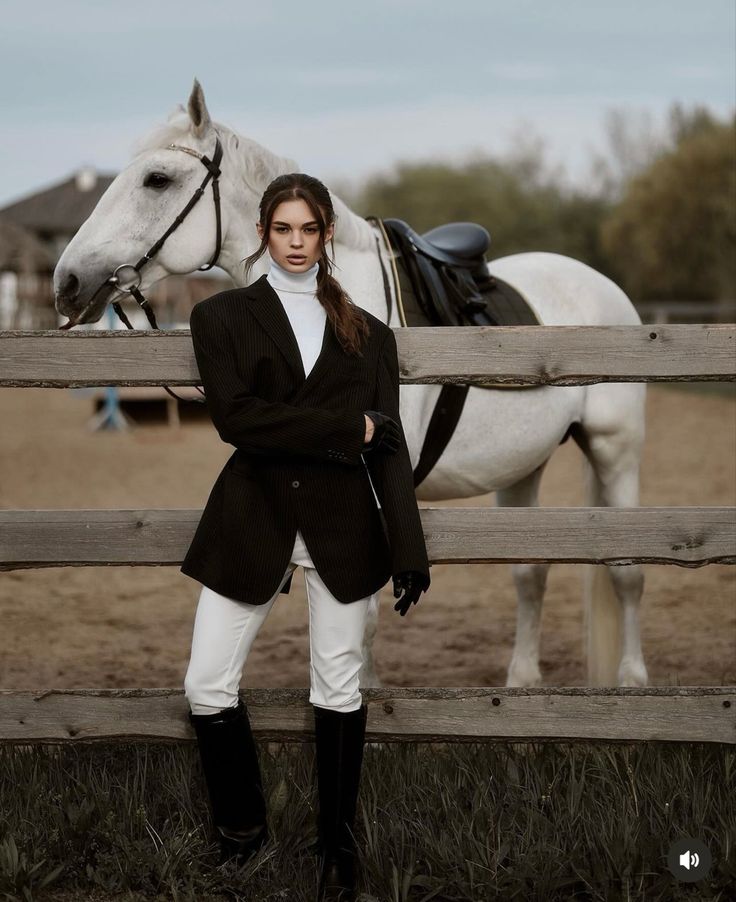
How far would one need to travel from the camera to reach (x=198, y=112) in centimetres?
361

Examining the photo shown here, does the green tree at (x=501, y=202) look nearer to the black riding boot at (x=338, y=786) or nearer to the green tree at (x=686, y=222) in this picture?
the green tree at (x=686, y=222)

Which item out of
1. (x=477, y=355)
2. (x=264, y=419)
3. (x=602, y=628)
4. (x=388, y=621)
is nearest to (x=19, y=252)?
(x=388, y=621)

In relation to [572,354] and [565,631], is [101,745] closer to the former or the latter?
[572,354]

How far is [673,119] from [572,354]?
37.2 m

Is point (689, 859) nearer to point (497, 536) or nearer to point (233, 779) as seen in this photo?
point (497, 536)

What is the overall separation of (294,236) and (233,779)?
1.39 meters

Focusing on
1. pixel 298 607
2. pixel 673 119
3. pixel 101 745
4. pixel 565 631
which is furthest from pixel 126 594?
pixel 673 119

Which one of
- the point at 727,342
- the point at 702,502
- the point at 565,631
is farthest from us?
the point at 702,502

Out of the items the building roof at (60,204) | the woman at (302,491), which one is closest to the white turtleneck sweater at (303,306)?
the woman at (302,491)

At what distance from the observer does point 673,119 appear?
1448 inches

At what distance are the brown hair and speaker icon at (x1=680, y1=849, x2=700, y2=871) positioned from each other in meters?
1.53

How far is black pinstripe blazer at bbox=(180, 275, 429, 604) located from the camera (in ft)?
8.34

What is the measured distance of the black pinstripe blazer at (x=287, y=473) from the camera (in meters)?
2.54

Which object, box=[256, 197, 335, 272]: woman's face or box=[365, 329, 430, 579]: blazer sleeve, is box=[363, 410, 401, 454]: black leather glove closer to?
box=[365, 329, 430, 579]: blazer sleeve
